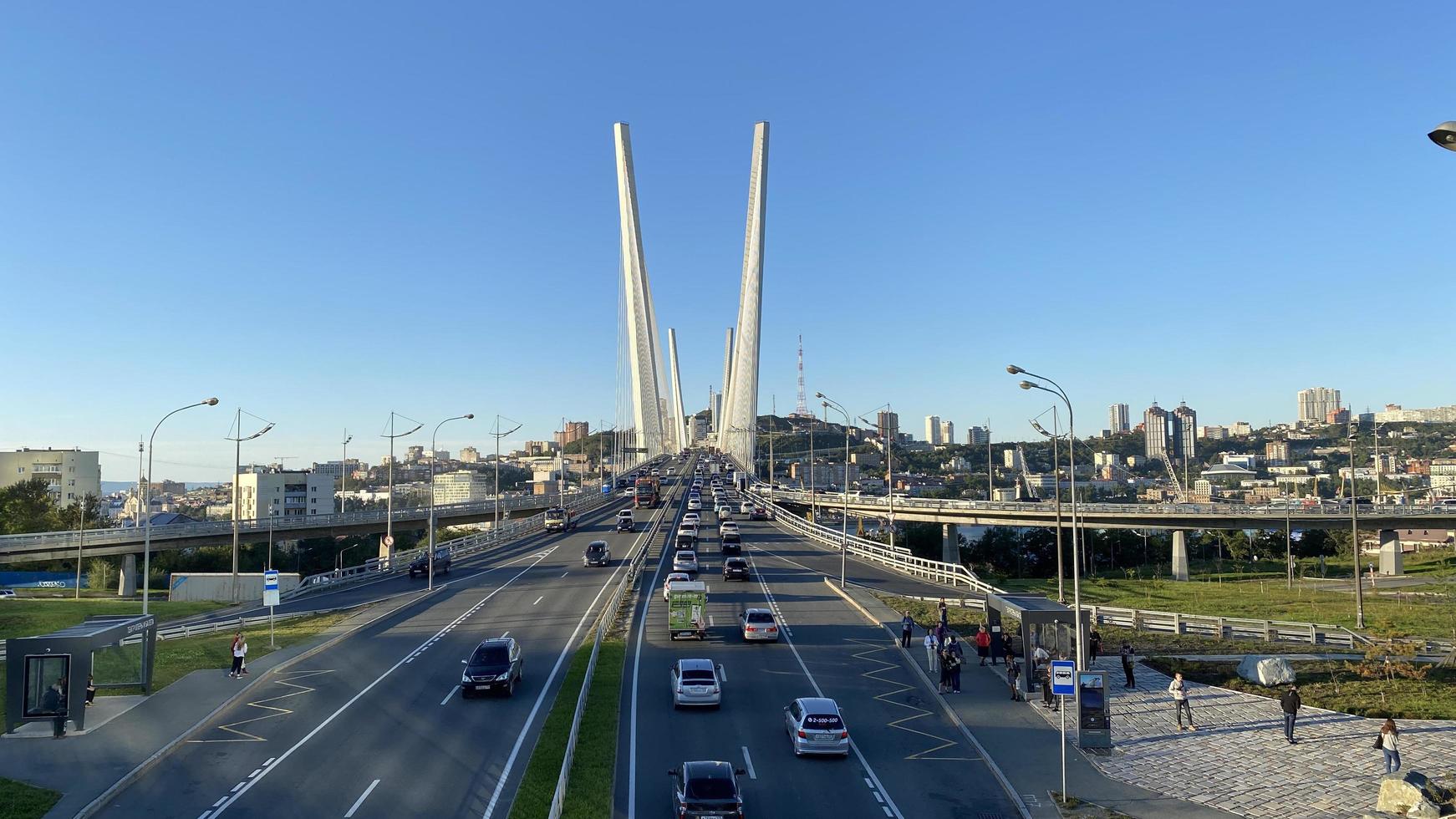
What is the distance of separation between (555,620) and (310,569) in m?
94.5

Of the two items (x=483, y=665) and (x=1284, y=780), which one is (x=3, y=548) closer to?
(x=483, y=665)

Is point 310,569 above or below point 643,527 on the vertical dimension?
below

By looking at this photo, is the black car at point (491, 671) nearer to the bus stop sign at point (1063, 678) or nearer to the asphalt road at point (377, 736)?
the asphalt road at point (377, 736)

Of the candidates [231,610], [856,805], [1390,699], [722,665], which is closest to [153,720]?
[722,665]

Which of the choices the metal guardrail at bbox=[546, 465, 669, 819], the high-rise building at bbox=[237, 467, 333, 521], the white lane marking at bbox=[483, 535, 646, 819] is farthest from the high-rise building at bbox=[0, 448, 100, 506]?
the white lane marking at bbox=[483, 535, 646, 819]

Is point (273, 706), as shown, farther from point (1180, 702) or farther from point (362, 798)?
point (1180, 702)

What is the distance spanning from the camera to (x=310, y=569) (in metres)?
119

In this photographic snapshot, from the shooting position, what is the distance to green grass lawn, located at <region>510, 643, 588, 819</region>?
17.1m

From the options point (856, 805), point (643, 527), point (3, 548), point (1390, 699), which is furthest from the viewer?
point (643, 527)

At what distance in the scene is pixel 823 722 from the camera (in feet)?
67.4

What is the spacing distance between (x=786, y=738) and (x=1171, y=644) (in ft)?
61.9

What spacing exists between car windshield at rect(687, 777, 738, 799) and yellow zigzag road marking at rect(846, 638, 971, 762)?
6.03m

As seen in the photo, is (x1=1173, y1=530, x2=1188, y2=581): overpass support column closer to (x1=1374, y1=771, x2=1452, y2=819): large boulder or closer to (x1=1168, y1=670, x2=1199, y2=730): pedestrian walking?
(x1=1168, y1=670, x2=1199, y2=730): pedestrian walking

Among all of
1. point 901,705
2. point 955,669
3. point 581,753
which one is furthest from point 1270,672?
point 581,753
